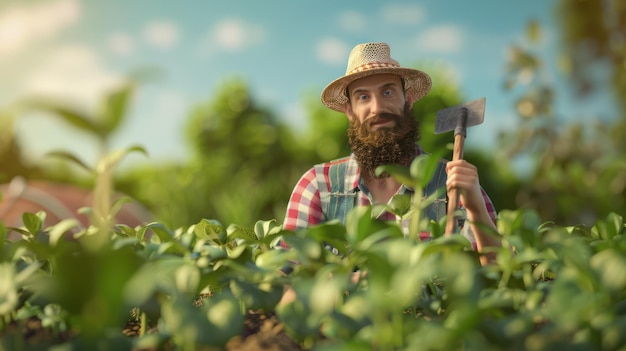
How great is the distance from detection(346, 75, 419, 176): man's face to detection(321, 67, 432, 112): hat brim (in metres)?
0.05

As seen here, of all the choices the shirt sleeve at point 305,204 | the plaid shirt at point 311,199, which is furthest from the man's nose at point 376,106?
the shirt sleeve at point 305,204

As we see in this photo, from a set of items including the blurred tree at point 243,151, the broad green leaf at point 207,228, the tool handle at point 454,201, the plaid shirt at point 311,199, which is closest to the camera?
the tool handle at point 454,201

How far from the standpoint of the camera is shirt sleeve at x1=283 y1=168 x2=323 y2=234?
2227 millimetres

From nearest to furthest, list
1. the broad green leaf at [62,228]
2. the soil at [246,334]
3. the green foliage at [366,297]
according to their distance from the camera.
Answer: the green foliage at [366,297]
the soil at [246,334]
the broad green leaf at [62,228]

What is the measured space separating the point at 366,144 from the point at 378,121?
104 mm

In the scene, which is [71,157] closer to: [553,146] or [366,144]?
[366,144]

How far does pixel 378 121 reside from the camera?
236 cm

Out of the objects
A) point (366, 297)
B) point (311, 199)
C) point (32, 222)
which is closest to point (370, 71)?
point (311, 199)

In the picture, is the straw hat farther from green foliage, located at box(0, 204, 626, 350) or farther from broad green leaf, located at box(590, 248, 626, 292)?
broad green leaf, located at box(590, 248, 626, 292)

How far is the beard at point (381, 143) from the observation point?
92.7 inches

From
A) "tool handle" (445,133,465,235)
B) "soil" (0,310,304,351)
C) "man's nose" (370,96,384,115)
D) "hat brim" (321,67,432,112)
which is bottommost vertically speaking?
"soil" (0,310,304,351)

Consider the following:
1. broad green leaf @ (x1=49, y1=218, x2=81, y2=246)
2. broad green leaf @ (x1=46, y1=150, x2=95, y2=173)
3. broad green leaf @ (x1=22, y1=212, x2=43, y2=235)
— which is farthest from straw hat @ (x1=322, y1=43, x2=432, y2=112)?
broad green leaf @ (x1=46, y1=150, x2=95, y2=173)

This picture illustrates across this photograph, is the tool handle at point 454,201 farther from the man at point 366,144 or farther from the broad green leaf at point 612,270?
the man at point 366,144

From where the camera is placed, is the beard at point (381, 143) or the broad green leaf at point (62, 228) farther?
the beard at point (381, 143)
